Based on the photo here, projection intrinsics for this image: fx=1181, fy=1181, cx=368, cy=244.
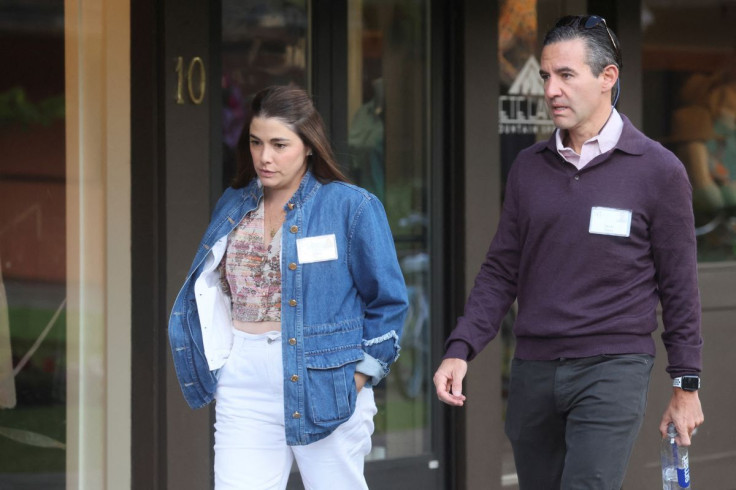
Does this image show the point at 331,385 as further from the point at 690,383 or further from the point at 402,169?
the point at 402,169

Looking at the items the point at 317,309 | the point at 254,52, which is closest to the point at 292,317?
the point at 317,309

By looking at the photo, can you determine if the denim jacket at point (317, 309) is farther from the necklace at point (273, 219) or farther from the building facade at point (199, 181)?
the building facade at point (199, 181)

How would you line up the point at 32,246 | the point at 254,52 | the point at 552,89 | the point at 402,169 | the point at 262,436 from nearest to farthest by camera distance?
the point at 552,89 < the point at 262,436 < the point at 32,246 < the point at 254,52 < the point at 402,169

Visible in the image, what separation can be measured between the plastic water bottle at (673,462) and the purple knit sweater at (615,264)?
0.63 feet

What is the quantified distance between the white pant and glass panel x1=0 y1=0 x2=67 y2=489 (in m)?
1.62

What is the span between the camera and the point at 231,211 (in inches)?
147

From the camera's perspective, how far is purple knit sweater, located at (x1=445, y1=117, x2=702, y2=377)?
3.43 metres

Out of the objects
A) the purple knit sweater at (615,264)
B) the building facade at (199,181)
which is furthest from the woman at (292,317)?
the building facade at (199,181)

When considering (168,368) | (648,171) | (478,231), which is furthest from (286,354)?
(478,231)

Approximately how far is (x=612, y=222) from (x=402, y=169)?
8.12 feet

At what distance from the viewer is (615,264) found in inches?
135

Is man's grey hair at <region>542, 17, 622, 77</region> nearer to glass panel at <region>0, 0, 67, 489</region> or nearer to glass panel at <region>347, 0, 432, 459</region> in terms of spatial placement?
glass panel at <region>347, 0, 432, 459</region>

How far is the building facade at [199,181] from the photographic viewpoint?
16.2ft

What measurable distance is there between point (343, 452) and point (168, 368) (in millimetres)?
1515
